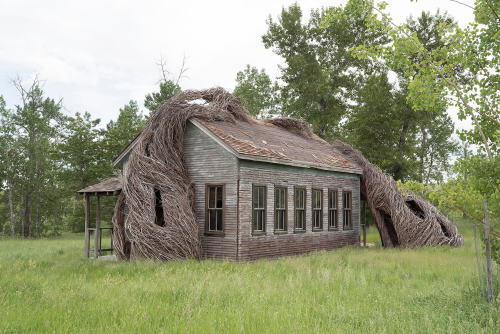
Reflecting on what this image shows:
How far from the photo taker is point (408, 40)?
7.74m

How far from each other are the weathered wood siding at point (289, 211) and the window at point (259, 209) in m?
0.18

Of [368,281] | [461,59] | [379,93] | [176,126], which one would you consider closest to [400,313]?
[368,281]

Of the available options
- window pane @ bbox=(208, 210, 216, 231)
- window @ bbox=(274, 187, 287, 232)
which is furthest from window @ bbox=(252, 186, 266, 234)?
window pane @ bbox=(208, 210, 216, 231)

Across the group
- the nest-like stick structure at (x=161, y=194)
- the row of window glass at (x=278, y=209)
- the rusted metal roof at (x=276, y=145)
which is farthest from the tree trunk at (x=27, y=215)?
the row of window glass at (x=278, y=209)

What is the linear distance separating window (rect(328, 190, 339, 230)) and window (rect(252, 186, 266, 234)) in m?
4.91

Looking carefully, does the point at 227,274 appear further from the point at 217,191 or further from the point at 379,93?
the point at 379,93

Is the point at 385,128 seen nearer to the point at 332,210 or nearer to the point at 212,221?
the point at 332,210

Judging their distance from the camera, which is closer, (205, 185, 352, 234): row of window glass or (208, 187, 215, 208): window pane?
(205, 185, 352, 234): row of window glass

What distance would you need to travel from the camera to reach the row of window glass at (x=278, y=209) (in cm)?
1542

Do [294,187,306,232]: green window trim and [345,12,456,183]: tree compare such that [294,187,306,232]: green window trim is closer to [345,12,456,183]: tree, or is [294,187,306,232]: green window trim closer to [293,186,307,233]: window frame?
[293,186,307,233]: window frame

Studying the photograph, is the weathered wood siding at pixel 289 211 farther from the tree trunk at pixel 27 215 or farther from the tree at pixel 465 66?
the tree trunk at pixel 27 215

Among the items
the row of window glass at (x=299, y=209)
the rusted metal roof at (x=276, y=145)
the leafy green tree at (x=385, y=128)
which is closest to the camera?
the rusted metal roof at (x=276, y=145)

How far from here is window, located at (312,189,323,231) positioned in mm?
18641

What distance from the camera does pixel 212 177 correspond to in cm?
1544
